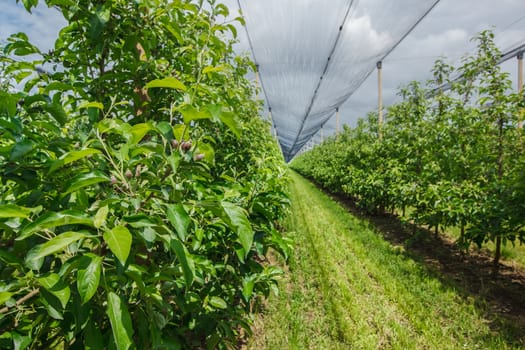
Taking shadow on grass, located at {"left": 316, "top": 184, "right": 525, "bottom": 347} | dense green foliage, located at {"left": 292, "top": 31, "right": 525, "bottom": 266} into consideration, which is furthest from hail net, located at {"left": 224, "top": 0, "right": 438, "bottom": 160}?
shadow on grass, located at {"left": 316, "top": 184, "right": 525, "bottom": 347}

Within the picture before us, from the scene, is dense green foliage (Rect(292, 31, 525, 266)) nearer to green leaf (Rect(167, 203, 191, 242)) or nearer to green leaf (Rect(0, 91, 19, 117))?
green leaf (Rect(167, 203, 191, 242))

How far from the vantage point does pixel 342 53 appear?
888cm

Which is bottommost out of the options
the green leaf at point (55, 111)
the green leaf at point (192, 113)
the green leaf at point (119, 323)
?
the green leaf at point (119, 323)

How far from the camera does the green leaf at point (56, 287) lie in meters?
0.59

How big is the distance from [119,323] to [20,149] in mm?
504

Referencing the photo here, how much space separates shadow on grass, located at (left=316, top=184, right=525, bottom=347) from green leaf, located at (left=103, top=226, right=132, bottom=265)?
3.19 metres

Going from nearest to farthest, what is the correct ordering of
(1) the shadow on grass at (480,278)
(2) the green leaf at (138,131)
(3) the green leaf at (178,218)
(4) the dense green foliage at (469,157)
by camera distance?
(3) the green leaf at (178,218) < (2) the green leaf at (138,131) < (1) the shadow on grass at (480,278) < (4) the dense green foliage at (469,157)

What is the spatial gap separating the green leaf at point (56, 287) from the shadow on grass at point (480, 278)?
3.25 m

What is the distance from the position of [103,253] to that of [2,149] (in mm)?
387

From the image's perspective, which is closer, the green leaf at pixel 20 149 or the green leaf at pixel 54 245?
the green leaf at pixel 54 245

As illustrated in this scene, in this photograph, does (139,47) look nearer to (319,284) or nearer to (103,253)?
(103,253)

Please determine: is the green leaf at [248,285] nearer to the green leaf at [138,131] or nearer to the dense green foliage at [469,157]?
the green leaf at [138,131]

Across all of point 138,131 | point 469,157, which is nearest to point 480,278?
point 469,157

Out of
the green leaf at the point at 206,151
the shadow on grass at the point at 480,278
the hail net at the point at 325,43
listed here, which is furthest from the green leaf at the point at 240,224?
the hail net at the point at 325,43
